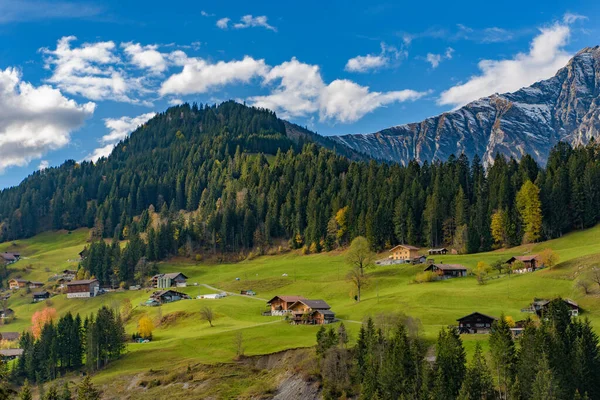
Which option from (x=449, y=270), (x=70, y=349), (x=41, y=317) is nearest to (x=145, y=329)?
(x=70, y=349)

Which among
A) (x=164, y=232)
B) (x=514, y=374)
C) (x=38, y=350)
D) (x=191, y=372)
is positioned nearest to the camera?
(x=514, y=374)

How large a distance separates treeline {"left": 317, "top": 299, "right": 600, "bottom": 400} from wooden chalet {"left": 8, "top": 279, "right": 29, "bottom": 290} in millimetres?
147558

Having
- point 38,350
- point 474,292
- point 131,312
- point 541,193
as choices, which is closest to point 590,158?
point 541,193

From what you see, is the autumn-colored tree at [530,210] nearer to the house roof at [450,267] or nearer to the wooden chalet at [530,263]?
the wooden chalet at [530,263]

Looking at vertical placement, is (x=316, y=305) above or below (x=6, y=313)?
above

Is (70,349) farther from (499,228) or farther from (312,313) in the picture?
(499,228)

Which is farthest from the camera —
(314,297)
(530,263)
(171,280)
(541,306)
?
(171,280)

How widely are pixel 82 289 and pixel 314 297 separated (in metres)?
77.5

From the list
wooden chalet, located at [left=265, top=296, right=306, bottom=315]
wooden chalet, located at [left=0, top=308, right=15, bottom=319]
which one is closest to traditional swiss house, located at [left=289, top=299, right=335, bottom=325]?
wooden chalet, located at [left=265, top=296, right=306, bottom=315]

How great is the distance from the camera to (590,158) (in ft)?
527

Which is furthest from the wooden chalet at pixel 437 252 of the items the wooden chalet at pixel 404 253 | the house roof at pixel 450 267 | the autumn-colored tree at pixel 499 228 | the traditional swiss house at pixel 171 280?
the traditional swiss house at pixel 171 280

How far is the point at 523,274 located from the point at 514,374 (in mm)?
55378

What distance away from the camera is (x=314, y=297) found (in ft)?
419

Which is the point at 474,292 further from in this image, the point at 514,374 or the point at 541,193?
the point at 541,193
